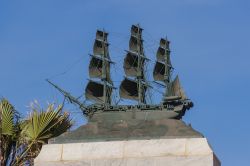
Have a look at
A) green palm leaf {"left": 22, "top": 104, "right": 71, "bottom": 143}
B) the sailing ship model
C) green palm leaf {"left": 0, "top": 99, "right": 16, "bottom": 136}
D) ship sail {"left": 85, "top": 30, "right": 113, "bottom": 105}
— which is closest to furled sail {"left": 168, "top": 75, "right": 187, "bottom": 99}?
the sailing ship model

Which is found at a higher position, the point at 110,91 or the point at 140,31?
the point at 140,31

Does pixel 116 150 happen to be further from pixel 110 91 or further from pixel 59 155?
pixel 110 91

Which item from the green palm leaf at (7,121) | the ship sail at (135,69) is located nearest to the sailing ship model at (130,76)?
the ship sail at (135,69)

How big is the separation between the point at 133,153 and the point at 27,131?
17.5 ft

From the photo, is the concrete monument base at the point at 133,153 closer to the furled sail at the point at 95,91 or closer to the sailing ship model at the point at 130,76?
the sailing ship model at the point at 130,76

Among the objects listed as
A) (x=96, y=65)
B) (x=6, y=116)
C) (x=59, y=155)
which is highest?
(x=96, y=65)

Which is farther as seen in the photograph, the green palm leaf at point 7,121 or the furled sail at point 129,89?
the green palm leaf at point 7,121

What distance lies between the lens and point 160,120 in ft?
83.8

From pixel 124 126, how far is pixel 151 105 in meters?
1.30

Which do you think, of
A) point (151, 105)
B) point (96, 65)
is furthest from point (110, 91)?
point (151, 105)

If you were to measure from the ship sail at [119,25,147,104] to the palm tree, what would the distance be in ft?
8.55

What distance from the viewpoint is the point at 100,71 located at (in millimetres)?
29703

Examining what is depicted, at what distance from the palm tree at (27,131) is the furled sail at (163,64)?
379 centimetres

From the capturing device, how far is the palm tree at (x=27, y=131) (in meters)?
28.4
